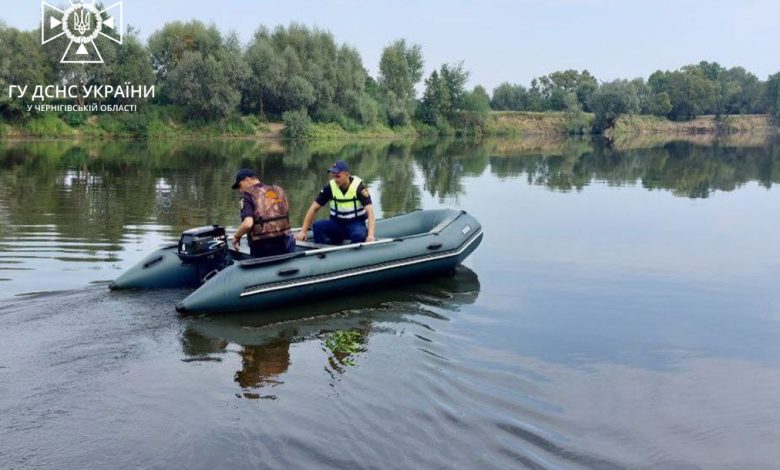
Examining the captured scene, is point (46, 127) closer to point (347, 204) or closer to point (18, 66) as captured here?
point (18, 66)

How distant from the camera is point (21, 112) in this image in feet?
110

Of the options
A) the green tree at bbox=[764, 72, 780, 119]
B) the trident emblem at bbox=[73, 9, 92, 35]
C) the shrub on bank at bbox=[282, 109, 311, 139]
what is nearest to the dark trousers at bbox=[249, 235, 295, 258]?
the trident emblem at bbox=[73, 9, 92, 35]

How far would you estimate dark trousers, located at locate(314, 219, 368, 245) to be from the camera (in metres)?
7.63

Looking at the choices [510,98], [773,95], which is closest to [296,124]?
[510,98]

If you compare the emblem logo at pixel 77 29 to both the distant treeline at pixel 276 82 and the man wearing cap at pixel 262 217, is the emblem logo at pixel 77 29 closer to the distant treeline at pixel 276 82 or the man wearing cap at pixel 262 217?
the distant treeline at pixel 276 82

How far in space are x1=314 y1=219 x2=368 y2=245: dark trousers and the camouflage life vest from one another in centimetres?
101

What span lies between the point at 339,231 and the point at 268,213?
1281mm

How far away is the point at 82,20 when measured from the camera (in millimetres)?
36750

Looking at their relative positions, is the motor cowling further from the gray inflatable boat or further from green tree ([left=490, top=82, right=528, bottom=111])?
green tree ([left=490, top=82, right=528, bottom=111])

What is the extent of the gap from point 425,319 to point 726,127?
82654 millimetres

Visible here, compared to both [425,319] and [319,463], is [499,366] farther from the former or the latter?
[319,463]

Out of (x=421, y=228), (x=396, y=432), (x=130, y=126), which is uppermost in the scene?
(x=130, y=126)

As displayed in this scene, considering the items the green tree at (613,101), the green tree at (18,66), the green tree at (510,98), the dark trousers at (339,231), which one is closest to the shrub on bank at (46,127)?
the green tree at (18,66)

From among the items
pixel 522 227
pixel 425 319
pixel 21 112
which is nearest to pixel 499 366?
pixel 425 319
